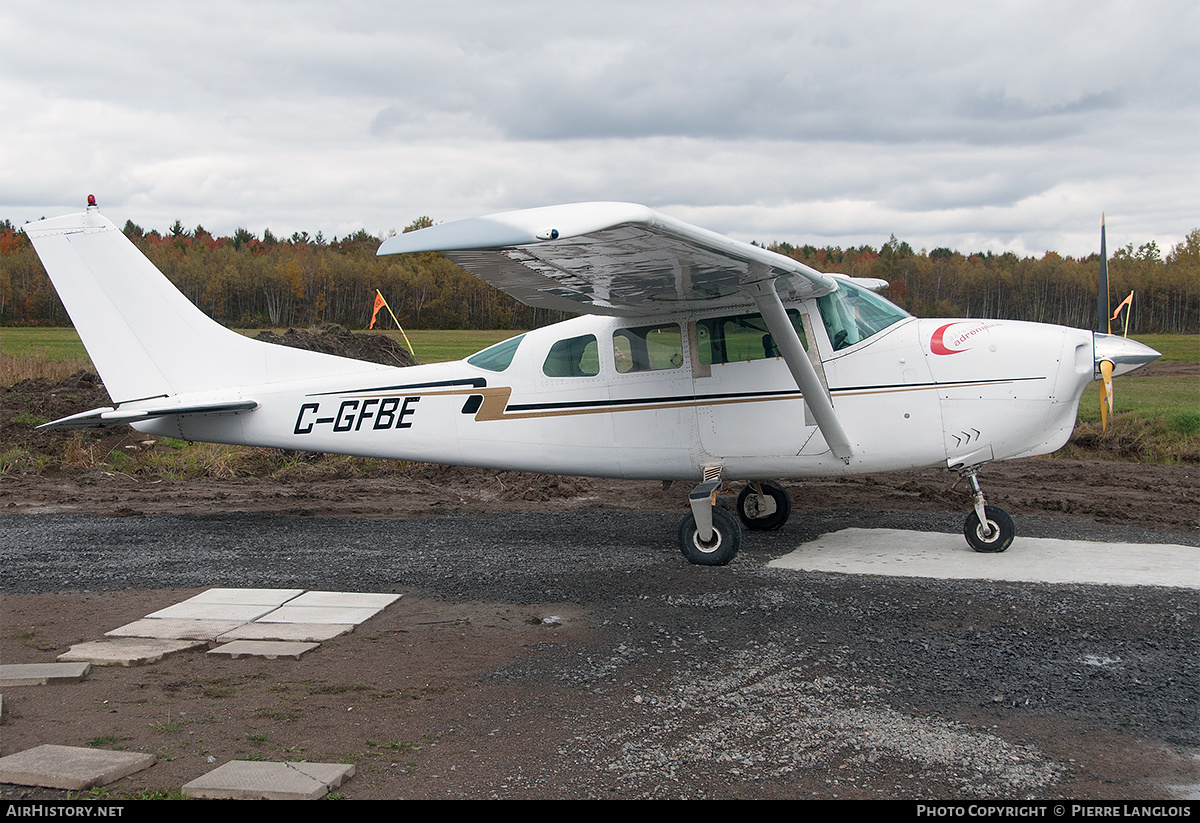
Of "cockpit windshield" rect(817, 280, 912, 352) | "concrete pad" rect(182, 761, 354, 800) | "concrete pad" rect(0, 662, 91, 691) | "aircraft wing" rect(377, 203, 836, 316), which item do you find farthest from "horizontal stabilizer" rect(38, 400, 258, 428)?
"concrete pad" rect(182, 761, 354, 800)

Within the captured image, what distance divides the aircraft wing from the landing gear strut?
2376mm

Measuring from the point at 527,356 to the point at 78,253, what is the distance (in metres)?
5.23

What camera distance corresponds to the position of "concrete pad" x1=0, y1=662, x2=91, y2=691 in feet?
16.8

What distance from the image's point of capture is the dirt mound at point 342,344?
20609mm

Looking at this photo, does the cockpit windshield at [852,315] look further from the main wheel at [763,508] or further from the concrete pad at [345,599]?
the concrete pad at [345,599]

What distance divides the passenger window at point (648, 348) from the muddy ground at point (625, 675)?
6.16ft

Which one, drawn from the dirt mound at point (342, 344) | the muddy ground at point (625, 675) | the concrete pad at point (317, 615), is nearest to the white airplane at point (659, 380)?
the muddy ground at point (625, 675)

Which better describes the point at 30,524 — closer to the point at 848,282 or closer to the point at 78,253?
the point at 78,253

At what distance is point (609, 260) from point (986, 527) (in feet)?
14.9

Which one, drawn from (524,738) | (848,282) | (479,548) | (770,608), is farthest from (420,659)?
(848,282)

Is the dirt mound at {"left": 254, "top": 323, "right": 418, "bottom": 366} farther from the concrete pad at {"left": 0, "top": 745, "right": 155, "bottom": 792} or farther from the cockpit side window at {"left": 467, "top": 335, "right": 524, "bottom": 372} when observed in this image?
the concrete pad at {"left": 0, "top": 745, "right": 155, "bottom": 792}

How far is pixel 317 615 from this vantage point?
653 centimetres

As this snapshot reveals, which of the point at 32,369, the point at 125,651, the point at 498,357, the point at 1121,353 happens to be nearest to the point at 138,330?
the point at 498,357

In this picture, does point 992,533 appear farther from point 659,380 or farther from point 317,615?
point 317,615
